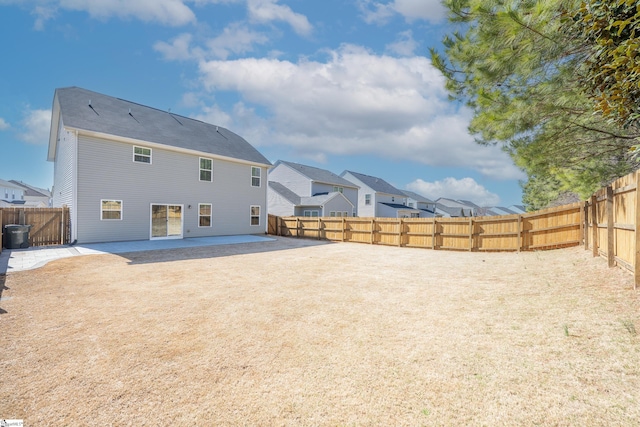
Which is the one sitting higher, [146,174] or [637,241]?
[146,174]

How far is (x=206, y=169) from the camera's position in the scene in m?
17.5

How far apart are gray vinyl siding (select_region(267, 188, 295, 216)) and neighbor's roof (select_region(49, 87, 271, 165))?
7.17 m

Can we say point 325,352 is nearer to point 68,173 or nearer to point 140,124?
point 68,173

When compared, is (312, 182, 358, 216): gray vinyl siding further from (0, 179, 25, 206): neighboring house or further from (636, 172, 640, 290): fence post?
(0, 179, 25, 206): neighboring house

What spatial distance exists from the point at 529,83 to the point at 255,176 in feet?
55.2

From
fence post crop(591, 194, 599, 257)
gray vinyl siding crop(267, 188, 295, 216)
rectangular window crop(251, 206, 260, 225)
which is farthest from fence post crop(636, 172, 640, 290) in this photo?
gray vinyl siding crop(267, 188, 295, 216)

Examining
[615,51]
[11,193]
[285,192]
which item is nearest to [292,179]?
[285,192]

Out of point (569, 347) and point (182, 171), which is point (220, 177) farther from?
point (569, 347)

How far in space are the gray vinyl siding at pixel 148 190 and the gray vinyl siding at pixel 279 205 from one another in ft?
23.3

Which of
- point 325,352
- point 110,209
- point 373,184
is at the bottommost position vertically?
point 325,352

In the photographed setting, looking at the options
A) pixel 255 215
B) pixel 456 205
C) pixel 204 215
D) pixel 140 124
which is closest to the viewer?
pixel 140 124

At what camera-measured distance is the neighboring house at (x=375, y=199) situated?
3525 cm

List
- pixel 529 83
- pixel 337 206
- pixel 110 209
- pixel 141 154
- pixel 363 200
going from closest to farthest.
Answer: pixel 529 83 < pixel 110 209 < pixel 141 154 < pixel 337 206 < pixel 363 200

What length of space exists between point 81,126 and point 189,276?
1038cm
